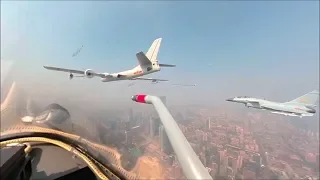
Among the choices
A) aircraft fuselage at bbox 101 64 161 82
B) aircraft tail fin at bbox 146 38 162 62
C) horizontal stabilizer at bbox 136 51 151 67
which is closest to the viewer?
horizontal stabilizer at bbox 136 51 151 67

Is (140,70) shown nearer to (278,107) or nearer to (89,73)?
(89,73)

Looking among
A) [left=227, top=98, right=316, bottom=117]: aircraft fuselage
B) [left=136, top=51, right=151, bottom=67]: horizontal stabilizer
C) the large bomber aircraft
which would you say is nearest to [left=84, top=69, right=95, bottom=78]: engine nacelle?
the large bomber aircraft

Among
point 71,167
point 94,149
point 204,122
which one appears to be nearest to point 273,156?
point 204,122

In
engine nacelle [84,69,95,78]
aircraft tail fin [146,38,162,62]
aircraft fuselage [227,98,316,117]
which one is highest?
aircraft tail fin [146,38,162,62]

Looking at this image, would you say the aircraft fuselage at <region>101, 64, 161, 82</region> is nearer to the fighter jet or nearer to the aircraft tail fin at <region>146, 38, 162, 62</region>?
the aircraft tail fin at <region>146, 38, 162, 62</region>

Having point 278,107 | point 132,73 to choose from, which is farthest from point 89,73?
point 278,107

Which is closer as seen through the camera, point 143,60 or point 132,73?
point 143,60

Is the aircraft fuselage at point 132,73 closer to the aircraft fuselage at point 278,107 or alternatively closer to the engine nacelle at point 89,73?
the engine nacelle at point 89,73
